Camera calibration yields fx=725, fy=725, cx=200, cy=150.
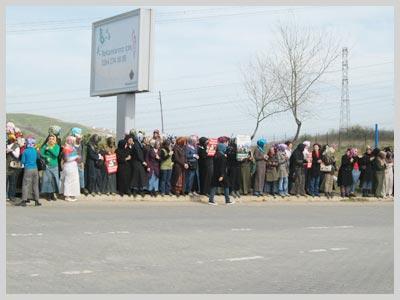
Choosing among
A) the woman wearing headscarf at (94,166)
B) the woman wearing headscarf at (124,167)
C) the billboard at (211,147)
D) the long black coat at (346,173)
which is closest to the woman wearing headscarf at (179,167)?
the billboard at (211,147)

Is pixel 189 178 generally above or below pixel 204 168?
below

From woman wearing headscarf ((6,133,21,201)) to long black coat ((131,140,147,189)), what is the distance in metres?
3.36

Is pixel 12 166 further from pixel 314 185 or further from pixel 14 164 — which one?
pixel 314 185

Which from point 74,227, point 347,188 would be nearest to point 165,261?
point 74,227

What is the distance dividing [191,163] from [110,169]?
2.51 m

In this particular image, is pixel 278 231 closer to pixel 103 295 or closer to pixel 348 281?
pixel 348 281

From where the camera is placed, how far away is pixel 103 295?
27.6 feet

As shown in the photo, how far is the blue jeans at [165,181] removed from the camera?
2091 centimetres

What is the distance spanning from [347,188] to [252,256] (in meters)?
13.9

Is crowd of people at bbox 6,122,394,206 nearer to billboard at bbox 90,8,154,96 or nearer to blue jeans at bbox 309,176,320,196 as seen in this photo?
blue jeans at bbox 309,176,320,196

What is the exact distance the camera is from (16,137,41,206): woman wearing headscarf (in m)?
17.9

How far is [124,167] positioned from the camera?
66.3 ft

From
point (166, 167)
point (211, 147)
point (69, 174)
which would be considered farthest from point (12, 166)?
point (211, 147)

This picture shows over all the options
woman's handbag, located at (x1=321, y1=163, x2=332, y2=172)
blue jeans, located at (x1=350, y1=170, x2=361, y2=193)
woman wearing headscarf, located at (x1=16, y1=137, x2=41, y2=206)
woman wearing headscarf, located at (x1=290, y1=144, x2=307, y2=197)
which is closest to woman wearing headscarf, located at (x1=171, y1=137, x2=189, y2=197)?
woman wearing headscarf, located at (x1=290, y1=144, x2=307, y2=197)
